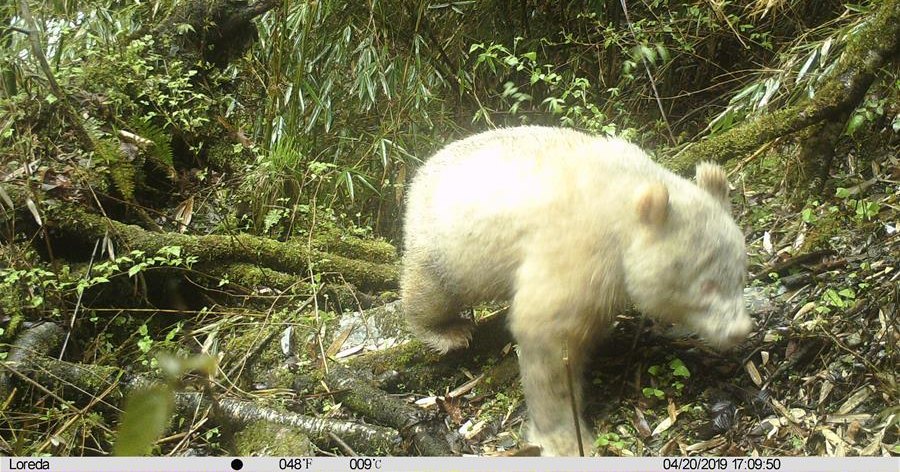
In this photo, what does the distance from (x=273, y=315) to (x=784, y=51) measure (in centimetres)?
260

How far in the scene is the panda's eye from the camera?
7.36ft

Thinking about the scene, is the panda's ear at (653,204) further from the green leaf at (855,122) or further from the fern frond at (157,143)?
the fern frond at (157,143)

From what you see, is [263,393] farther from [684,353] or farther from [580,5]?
[580,5]

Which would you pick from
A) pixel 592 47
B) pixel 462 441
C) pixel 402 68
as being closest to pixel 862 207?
pixel 592 47

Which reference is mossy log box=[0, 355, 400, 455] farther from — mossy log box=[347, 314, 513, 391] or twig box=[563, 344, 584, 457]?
twig box=[563, 344, 584, 457]

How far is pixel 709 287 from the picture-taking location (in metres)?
2.24

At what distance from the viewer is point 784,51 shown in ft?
10.8

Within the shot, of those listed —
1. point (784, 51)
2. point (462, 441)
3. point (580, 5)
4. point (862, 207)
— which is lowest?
point (462, 441)

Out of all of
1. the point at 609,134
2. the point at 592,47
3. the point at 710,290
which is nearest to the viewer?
the point at 710,290

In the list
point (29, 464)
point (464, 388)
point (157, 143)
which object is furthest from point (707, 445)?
point (157, 143)

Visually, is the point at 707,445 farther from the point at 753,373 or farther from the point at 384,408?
the point at 384,408

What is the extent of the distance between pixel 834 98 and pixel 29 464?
3.25 meters

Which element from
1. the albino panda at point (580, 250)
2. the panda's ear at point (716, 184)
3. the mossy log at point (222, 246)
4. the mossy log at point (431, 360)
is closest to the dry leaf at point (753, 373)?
the albino panda at point (580, 250)

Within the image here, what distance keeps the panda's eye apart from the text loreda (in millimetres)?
2075
